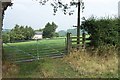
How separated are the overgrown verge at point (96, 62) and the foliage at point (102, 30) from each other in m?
0.56

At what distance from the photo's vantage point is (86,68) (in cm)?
1464

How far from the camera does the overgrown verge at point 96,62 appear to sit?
1390cm

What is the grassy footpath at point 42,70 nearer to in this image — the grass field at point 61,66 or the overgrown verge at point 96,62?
the grass field at point 61,66

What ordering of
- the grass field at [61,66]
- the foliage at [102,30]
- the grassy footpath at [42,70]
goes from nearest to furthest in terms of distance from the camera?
the grassy footpath at [42,70]
the grass field at [61,66]
the foliage at [102,30]

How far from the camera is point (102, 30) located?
729 inches

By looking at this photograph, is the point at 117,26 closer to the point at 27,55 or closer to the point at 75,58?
the point at 75,58

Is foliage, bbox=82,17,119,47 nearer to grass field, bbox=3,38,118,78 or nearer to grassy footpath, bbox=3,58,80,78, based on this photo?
grass field, bbox=3,38,118,78

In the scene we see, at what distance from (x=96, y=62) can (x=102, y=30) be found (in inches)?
127

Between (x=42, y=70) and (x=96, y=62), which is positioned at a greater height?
(x=96, y=62)

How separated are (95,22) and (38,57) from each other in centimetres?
422

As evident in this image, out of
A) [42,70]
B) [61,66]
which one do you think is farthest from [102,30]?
[42,70]

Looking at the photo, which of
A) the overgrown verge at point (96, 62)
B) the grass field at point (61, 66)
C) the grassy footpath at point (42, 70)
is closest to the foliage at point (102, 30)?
the overgrown verge at point (96, 62)

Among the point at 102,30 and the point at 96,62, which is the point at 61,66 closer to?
the point at 96,62

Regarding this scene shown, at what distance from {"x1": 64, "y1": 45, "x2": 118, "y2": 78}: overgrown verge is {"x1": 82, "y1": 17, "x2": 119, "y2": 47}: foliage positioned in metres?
0.56
